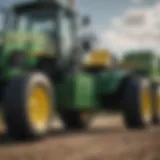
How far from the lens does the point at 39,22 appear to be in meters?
8.52

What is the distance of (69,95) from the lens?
26.7 ft

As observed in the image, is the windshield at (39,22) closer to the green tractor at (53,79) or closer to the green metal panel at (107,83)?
the green tractor at (53,79)

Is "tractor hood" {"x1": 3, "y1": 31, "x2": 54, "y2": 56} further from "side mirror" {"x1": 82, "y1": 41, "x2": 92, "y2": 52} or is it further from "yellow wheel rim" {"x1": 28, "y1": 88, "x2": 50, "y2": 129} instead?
"side mirror" {"x1": 82, "y1": 41, "x2": 92, "y2": 52}

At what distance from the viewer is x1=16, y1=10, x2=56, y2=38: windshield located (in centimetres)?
838

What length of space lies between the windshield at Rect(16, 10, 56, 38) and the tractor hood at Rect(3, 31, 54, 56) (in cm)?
26

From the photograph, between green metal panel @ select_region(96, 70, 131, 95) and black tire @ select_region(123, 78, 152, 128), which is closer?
black tire @ select_region(123, 78, 152, 128)

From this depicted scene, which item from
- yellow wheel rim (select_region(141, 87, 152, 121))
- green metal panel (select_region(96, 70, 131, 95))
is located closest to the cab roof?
green metal panel (select_region(96, 70, 131, 95))

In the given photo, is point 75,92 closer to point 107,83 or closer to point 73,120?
point 107,83

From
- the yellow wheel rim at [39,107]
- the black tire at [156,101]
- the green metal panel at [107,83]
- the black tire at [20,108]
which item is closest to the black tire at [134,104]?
the green metal panel at [107,83]

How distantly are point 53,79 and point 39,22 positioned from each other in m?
1.09

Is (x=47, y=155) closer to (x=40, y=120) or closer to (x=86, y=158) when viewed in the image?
(x=86, y=158)

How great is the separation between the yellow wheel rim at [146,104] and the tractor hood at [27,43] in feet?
7.70

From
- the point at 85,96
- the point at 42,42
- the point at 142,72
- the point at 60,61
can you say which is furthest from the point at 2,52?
the point at 142,72

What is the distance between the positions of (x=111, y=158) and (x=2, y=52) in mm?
3207
